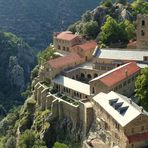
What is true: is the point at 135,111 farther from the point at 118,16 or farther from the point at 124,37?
the point at 118,16

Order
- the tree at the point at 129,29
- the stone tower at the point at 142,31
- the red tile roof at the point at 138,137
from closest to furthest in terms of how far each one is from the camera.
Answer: the red tile roof at the point at 138,137
the stone tower at the point at 142,31
the tree at the point at 129,29

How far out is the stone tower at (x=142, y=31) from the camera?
11162 cm

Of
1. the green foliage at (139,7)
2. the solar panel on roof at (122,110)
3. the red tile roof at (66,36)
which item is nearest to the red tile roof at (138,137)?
the solar panel on roof at (122,110)

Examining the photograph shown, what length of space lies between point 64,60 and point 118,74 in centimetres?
2109

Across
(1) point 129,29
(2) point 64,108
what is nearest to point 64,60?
(2) point 64,108

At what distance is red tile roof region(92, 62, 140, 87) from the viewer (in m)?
88.2

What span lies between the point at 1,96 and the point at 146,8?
248 ft

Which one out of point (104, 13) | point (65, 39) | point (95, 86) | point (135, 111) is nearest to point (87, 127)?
point (95, 86)

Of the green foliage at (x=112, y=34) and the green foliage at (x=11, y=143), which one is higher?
the green foliage at (x=112, y=34)

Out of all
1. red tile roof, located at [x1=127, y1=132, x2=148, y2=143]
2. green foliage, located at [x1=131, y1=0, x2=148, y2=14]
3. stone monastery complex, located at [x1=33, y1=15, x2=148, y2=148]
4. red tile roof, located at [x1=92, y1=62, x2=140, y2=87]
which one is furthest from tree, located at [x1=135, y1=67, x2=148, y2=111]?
green foliage, located at [x1=131, y1=0, x2=148, y2=14]

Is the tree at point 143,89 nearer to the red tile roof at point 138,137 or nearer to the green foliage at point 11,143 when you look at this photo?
the red tile roof at point 138,137

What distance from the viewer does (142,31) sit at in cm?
11225

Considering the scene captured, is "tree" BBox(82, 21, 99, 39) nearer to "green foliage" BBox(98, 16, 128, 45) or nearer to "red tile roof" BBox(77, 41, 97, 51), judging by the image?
"green foliage" BBox(98, 16, 128, 45)

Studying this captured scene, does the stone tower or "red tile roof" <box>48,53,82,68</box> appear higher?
the stone tower
